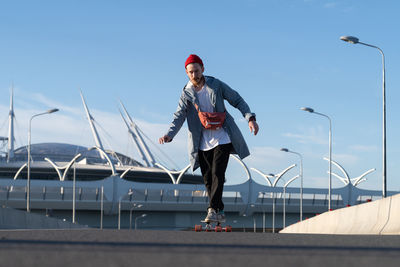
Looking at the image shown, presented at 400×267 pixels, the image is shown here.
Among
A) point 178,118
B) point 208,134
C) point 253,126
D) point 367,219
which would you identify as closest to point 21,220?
point 367,219

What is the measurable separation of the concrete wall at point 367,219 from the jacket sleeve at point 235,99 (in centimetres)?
470

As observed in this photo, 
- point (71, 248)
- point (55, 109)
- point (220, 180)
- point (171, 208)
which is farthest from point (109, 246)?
point (171, 208)

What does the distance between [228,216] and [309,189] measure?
31.9ft

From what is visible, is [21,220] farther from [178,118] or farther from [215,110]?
[215,110]

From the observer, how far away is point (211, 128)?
842 cm

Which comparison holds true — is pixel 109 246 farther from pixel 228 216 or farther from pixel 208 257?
pixel 228 216

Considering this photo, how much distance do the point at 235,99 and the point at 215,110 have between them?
37cm

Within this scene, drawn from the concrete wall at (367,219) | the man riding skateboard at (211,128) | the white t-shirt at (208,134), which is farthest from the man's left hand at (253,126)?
the concrete wall at (367,219)

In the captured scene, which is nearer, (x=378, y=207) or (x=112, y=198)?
(x=378, y=207)

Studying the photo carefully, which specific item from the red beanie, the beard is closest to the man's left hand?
the beard

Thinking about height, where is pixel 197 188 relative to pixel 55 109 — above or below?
below

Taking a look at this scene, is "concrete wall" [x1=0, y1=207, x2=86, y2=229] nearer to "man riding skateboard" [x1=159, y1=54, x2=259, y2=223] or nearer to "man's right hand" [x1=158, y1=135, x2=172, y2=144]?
"man's right hand" [x1=158, y1=135, x2=172, y2=144]

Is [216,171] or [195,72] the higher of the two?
[195,72]

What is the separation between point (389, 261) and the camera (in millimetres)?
3363
